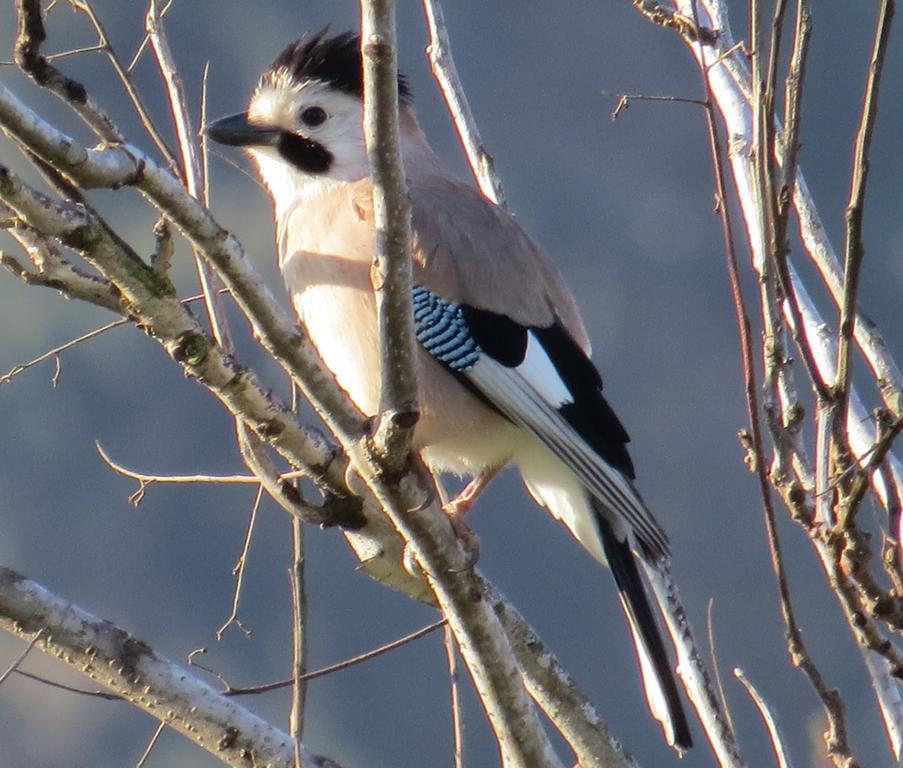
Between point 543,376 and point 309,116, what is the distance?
3.49ft

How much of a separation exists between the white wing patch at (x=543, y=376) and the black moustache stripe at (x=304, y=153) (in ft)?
Answer: 2.66

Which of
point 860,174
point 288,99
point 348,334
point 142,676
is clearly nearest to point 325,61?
point 288,99

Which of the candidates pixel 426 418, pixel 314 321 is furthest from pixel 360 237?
pixel 426 418

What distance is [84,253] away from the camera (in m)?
2.44

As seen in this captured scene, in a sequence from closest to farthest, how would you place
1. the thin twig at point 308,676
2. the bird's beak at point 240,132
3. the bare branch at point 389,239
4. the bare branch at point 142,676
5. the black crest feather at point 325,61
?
the bare branch at point 389,239
the bare branch at point 142,676
the thin twig at point 308,676
the bird's beak at point 240,132
the black crest feather at point 325,61

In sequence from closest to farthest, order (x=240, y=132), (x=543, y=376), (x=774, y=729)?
1. (x=774, y=729)
2. (x=543, y=376)
3. (x=240, y=132)

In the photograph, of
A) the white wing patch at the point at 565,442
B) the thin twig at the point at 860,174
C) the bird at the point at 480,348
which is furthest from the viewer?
the bird at the point at 480,348

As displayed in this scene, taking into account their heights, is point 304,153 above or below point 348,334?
above

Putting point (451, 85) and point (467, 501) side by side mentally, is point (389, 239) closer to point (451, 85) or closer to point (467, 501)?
point (451, 85)

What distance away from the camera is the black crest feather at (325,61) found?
14.1ft

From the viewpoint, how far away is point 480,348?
3.86 metres

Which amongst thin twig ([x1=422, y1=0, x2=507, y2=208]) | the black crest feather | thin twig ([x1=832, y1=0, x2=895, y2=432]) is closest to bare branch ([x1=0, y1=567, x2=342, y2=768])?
thin twig ([x1=832, y1=0, x2=895, y2=432])

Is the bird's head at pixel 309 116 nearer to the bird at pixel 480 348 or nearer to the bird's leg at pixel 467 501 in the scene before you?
the bird at pixel 480 348

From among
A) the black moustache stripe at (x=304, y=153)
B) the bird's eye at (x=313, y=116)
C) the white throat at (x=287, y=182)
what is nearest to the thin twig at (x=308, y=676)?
the white throat at (x=287, y=182)
